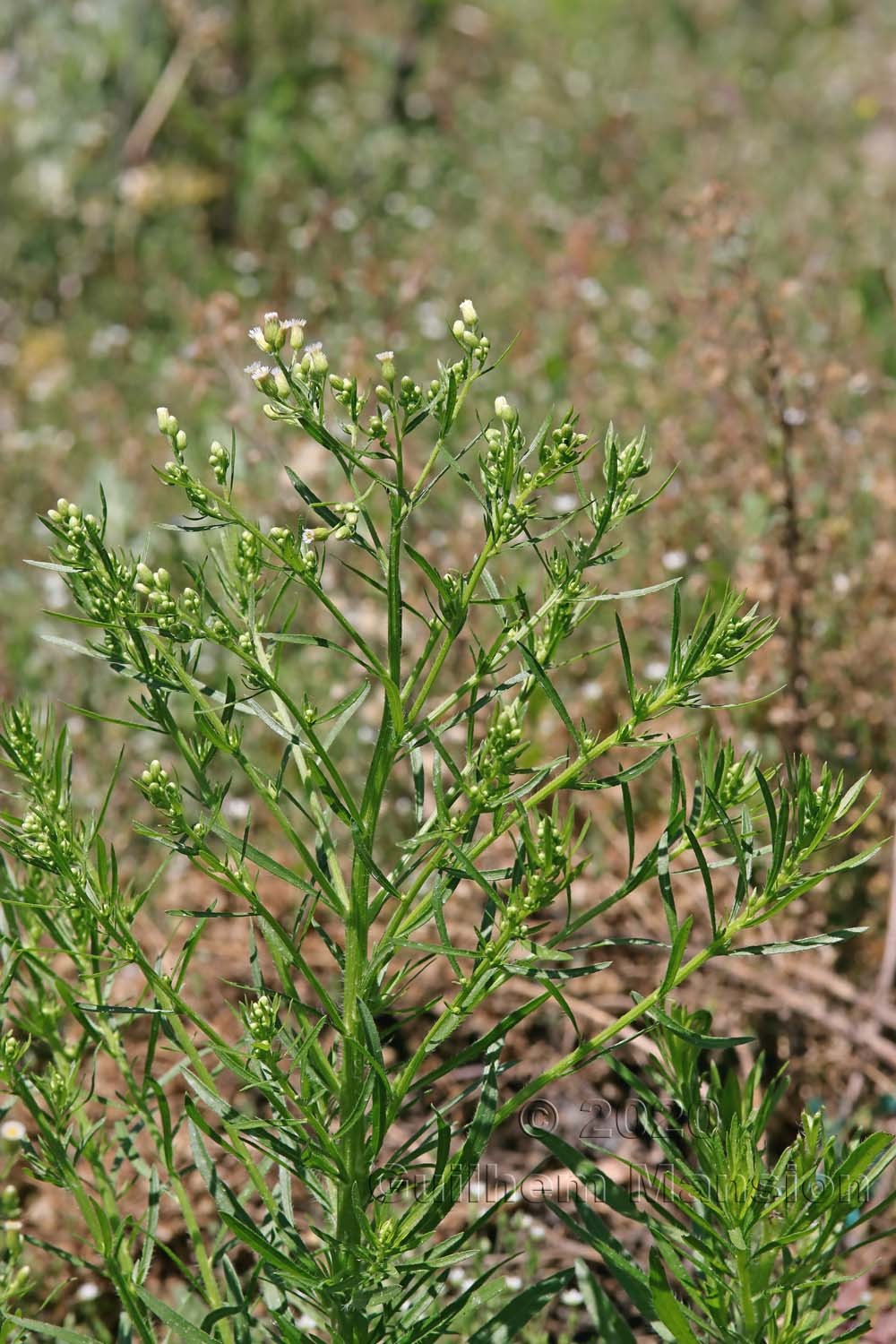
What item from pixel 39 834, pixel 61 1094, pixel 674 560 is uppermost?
pixel 674 560

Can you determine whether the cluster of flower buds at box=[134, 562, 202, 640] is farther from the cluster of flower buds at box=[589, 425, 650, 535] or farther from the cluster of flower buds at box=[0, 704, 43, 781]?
the cluster of flower buds at box=[589, 425, 650, 535]

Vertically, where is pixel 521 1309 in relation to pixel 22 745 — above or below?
below

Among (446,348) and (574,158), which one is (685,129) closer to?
(574,158)

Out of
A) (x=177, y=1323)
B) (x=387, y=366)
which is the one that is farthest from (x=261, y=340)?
(x=177, y=1323)

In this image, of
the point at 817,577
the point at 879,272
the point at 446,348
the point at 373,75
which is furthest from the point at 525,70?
the point at 817,577

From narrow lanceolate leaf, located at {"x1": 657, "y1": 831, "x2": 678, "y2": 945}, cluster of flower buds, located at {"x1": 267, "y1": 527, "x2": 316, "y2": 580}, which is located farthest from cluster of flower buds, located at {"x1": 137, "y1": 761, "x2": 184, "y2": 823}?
narrow lanceolate leaf, located at {"x1": 657, "y1": 831, "x2": 678, "y2": 945}

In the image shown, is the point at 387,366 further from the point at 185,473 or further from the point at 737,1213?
the point at 737,1213

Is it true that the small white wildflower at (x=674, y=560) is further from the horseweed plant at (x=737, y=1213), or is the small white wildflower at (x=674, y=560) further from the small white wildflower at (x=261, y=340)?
the small white wildflower at (x=261, y=340)
